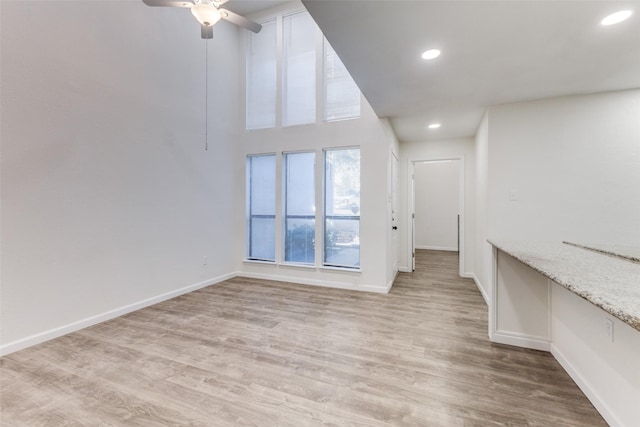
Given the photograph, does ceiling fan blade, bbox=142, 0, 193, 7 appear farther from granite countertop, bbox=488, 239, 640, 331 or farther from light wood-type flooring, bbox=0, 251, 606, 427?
granite countertop, bbox=488, 239, 640, 331

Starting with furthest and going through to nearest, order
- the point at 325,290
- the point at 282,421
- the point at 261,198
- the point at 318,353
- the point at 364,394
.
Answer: the point at 261,198 < the point at 325,290 < the point at 318,353 < the point at 364,394 < the point at 282,421

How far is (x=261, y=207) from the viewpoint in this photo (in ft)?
16.6

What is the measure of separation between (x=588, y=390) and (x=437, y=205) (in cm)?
699

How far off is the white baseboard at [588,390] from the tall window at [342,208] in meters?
2.56

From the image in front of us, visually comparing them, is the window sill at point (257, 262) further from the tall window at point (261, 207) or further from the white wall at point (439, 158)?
the white wall at point (439, 158)

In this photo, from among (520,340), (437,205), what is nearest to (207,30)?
(520,340)

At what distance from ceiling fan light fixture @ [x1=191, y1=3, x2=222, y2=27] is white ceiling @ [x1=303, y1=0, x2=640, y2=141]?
146 cm

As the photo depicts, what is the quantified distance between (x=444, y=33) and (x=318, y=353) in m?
2.79

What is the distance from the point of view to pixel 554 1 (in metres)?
1.64

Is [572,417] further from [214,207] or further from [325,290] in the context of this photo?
[214,207]

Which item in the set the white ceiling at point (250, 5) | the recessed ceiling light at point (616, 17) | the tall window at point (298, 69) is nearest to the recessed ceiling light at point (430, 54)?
the recessed ceiling light at point (616, 17)

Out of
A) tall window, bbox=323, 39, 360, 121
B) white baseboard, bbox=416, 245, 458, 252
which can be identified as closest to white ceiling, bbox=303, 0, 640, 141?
tall window, bbox=323, 39, 360, 121

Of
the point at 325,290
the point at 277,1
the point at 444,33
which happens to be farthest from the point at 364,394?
the point at 277,1

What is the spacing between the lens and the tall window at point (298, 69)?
4668mm
